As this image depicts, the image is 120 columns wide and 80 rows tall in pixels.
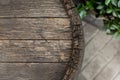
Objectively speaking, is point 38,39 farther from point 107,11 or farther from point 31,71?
point 107,11

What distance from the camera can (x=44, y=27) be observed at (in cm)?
145

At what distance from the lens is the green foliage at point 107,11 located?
69.6 inches

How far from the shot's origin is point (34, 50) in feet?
4.72

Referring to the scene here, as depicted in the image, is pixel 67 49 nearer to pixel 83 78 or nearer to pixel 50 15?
pixel 50 15

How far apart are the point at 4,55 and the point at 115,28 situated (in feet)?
2.62

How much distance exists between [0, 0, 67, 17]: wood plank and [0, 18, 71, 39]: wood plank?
3 cm

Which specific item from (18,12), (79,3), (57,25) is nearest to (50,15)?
(57,25)

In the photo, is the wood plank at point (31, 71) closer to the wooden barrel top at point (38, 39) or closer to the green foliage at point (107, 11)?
the wooden barrel top at point (38, 39)

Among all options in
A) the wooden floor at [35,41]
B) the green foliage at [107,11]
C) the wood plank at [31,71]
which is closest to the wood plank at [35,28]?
the wooden floor at [35,41]

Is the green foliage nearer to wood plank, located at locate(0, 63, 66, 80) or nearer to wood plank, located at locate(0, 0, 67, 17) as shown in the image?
wood plank, located at locate(0, 0, 67, 17)

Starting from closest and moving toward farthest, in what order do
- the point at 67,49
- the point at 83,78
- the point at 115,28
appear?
the point at 67,49 < the point at 115,28 < the point at 83,78

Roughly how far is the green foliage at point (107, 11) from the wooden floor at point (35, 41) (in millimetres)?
424

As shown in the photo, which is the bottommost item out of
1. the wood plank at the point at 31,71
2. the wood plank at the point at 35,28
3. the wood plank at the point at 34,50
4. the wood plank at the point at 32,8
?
the wood plank at the point at 31,71

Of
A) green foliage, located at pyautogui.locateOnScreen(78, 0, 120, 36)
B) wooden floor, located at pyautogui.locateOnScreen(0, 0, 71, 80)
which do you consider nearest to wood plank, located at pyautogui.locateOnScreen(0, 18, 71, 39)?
wooden floor, located at pyautogui.locateOnScreen(0, 0, 71, 80)
